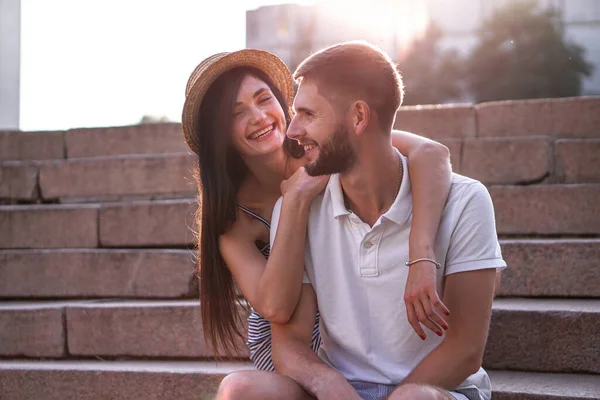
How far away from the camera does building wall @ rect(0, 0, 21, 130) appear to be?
776 centimetres

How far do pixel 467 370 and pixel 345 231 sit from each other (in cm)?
54

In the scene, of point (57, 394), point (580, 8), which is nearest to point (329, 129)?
point (57, 394)

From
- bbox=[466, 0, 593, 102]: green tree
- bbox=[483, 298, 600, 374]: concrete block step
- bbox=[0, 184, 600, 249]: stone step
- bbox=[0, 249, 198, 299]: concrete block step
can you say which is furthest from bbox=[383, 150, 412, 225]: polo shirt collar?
bbox=[466, 0, 593, 102]: green tree

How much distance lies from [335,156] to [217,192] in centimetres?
69

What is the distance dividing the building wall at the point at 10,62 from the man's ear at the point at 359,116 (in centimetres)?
613

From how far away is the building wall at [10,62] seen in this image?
7.76 meters

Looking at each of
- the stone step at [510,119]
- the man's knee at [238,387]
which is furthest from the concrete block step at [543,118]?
the man's knee at [238,387]

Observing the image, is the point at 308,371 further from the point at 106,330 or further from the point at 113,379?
the point at 106,330

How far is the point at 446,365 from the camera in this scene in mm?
2238

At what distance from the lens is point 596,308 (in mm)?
3229

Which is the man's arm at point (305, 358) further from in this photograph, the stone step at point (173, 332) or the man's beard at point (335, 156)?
the stone step at point (173, 332)

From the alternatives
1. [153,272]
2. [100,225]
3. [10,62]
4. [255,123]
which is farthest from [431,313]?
[10,62]

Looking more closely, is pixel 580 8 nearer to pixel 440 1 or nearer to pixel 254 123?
pixel 440 1

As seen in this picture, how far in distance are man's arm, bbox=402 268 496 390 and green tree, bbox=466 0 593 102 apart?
15.9 meters
